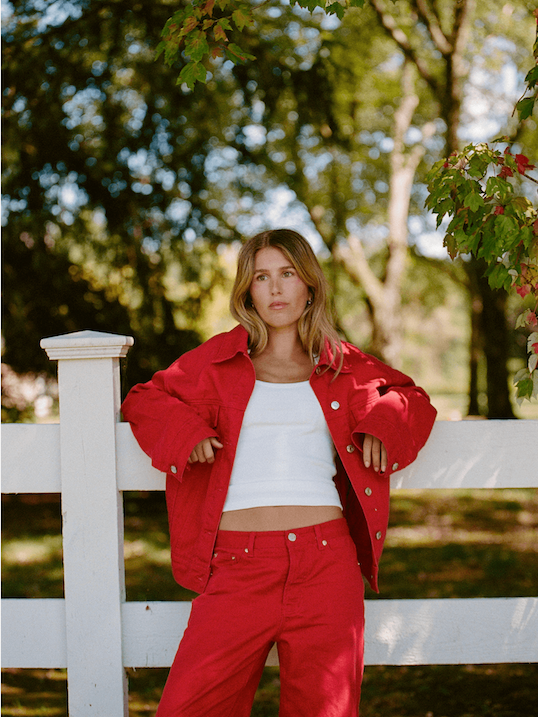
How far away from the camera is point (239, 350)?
91.4 inches

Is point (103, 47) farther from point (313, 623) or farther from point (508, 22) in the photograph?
point (508, 22)

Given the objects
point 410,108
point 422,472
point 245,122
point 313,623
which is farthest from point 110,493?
point 410,108

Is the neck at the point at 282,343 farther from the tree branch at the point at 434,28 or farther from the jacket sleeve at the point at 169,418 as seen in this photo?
the tree branch at the point at 434,28

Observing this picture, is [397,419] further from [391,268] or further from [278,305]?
[391,268]

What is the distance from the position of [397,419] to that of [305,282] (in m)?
0.61

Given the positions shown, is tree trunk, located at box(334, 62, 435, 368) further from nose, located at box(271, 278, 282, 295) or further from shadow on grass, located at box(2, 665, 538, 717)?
nose, located at box(271, 278, 282, 295)

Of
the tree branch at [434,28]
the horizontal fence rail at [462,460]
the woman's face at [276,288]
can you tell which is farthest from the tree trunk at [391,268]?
the woman's face at [276,288]

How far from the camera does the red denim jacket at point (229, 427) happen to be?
2.18 meters

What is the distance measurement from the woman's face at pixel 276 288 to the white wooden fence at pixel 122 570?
51cm

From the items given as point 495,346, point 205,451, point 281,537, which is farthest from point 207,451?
point 495,346

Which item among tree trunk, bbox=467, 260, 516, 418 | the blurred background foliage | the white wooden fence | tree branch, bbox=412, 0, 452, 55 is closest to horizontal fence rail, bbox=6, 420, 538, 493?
the white wooden fence

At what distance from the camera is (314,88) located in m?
7.04

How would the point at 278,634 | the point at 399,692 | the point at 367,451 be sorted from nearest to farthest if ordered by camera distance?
the point at 278,634 < the point at 367,451 < the point at 399,692

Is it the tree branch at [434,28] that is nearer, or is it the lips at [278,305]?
the lips at [278,305]
